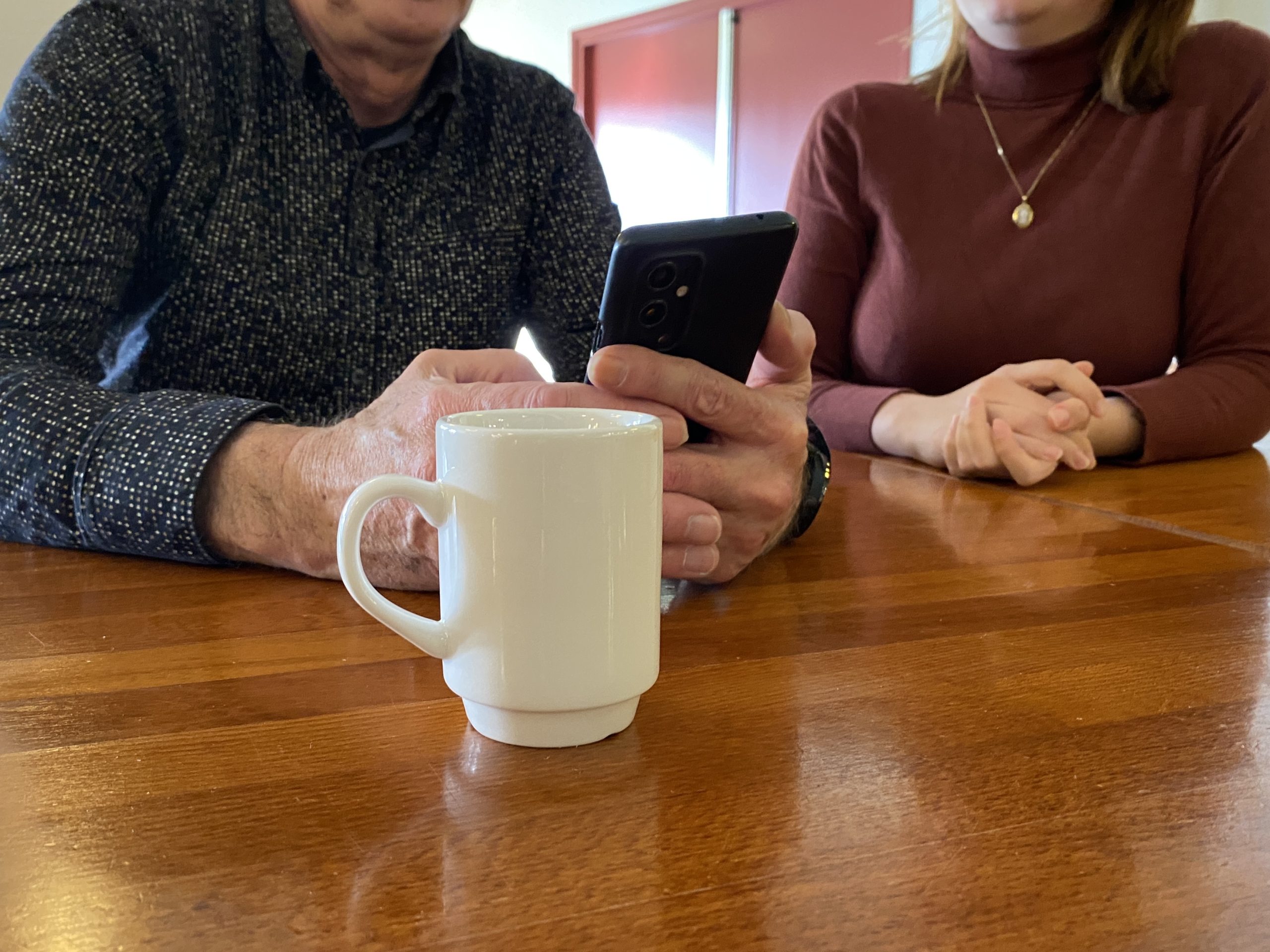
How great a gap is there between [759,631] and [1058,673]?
15cm

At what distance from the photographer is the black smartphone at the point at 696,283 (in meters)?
0.51

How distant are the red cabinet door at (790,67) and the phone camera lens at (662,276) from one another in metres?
2.79

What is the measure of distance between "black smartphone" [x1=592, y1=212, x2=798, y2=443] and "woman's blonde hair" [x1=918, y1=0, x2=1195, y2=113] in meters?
0.99

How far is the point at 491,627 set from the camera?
391 mm

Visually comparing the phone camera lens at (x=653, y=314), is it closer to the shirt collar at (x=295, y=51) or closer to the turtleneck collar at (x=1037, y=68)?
the shirt collar at (x=295, y=51)

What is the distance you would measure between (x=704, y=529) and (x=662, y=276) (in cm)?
15

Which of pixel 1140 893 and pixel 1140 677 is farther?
pixel 1140 677

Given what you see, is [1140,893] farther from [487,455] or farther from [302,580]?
[302,580]

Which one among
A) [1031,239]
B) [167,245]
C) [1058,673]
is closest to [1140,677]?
[1058,673]

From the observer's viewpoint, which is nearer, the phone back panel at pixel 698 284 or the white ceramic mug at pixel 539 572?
the white ceramic mug at pixel 539 572

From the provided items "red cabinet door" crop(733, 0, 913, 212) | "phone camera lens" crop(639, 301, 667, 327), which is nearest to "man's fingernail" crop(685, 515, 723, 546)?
"phone camera lens" crop(639, 301, 667, 327)

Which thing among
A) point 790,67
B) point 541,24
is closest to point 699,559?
point 790,67

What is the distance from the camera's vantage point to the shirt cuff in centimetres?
64

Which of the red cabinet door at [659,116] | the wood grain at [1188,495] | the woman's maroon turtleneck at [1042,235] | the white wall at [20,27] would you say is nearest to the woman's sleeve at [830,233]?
the woman's maroon turtleneck at [1042,235]
